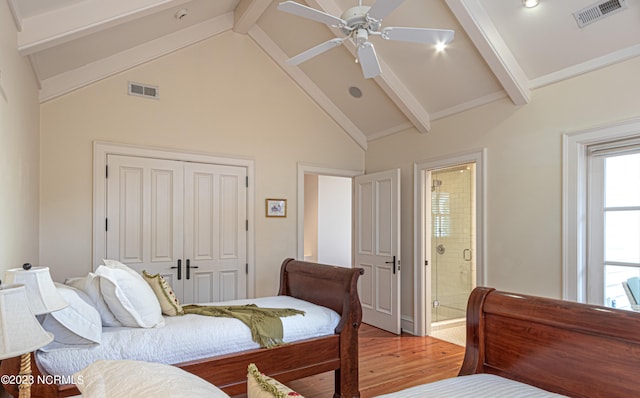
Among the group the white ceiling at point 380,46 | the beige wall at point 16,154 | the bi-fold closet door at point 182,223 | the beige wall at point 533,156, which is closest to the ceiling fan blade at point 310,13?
the white ceiling at point 380,46

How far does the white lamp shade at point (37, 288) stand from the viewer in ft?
4.99

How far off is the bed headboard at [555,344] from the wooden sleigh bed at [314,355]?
3.55 ft

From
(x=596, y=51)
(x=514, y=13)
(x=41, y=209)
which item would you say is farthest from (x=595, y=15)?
(x=41, y=209)

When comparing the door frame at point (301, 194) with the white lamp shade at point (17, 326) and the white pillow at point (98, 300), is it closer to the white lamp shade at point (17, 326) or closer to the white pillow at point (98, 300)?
the white pillow at point (98, 300)

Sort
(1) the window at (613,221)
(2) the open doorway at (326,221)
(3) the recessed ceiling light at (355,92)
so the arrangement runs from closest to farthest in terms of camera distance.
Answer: (1) the window at (613,221), (3) the recessed ceiling light at (355,92), (2) the open doorway at (326,221)

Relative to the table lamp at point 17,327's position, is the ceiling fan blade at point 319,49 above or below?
above

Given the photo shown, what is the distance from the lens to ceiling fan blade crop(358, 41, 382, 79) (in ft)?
8.56

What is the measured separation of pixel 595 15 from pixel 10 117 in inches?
155

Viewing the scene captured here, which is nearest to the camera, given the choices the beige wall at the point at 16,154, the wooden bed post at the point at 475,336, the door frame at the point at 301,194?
the wooden bed post at the point at 475,336

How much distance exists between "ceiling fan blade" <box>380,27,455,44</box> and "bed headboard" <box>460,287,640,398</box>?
1.54 metres

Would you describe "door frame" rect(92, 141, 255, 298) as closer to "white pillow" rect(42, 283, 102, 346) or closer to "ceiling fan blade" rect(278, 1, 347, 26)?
"white pillow" rect(42, 283, 102, 346)

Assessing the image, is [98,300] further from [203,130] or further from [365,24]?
[203,130]

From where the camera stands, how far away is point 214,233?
14.9 ft

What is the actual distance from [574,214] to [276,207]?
315 cm
